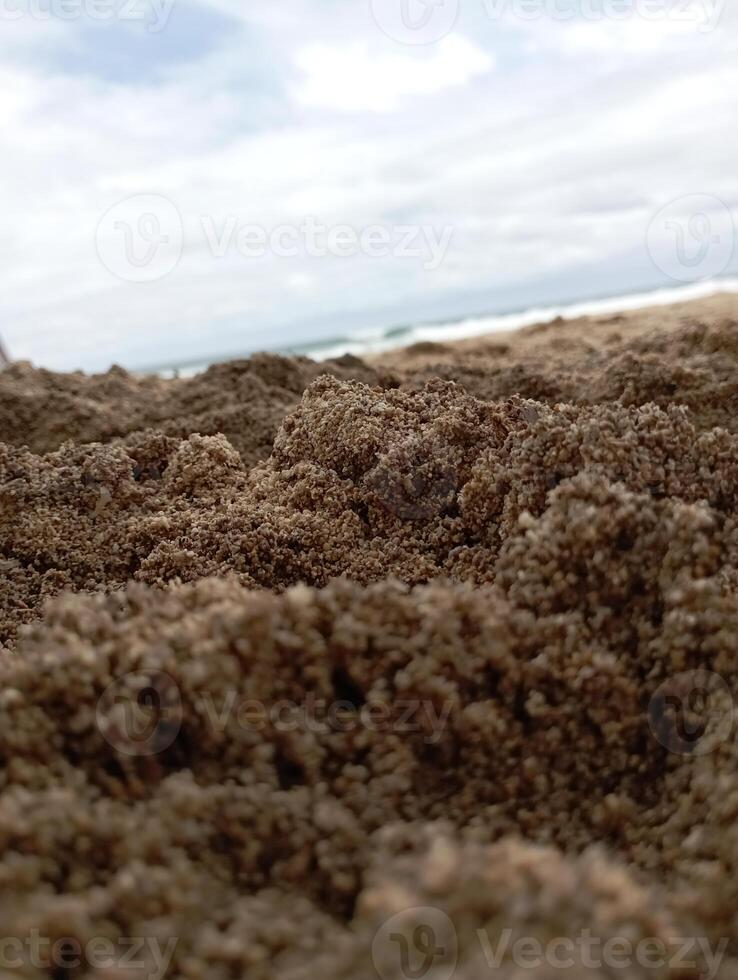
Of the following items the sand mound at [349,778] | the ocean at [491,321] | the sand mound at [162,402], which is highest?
the ocean at [491,321]

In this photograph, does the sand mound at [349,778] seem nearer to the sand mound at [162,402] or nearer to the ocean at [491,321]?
the sand mound at [162,402]

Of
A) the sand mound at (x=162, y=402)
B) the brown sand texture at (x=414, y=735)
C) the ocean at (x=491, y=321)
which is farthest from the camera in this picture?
the ocean at (x=491, y=321)

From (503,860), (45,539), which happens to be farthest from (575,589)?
(45,539)

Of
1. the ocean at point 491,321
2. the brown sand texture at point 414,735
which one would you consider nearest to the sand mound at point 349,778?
the brown sand texture at point 414,735

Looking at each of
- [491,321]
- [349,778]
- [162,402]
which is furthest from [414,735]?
[491,321]

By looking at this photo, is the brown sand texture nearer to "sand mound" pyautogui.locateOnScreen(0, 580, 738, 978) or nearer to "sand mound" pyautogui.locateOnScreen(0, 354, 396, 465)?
"sand mound" pyautogui.locateOnScreen(0, 580, 738, 978)

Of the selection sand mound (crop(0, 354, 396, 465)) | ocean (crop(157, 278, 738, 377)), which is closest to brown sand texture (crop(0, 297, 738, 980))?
sand mound (crop(0, 354, 396, 465))

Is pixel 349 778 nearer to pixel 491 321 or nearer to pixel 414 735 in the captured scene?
pixel 414 735

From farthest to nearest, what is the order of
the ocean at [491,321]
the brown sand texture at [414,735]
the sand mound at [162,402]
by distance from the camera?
the ocean at [491,321]
the sand mound at [162,402]
the brown sand texture at [414,735]
